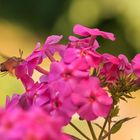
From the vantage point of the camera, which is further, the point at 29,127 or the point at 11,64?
the point at 11,64

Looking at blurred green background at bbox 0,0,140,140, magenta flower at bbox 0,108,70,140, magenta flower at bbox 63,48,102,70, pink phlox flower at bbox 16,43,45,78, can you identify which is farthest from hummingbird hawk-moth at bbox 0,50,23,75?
blurred green background at bbox 0,0,140,140

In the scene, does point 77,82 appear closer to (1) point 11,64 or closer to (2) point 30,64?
(2) point 30,64

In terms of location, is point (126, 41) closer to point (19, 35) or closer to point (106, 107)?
Result: point (19, 35)

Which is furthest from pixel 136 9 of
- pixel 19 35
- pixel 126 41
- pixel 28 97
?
pixel 28 97

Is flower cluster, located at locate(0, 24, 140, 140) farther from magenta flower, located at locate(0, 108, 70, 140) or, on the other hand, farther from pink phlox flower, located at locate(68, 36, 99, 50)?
magenta flower, located at locate(0, 108, 70, 140)

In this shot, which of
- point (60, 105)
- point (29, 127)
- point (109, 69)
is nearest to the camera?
point (29, 127)

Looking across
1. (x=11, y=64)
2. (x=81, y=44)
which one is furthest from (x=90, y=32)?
(x=11, y=64)

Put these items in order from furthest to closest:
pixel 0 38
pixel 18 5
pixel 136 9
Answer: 1. pixel 18 5
2. pixel 0 38
3. pixel 136 9
